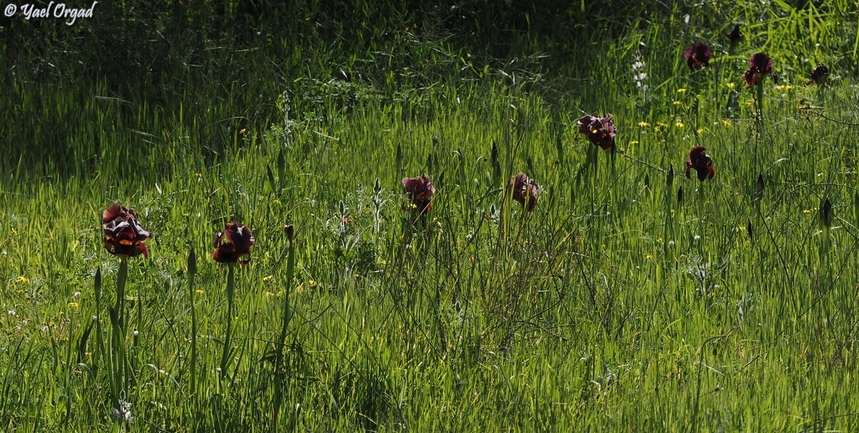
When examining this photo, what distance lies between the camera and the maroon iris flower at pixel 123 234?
2.30m

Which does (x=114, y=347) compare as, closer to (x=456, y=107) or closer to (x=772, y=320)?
(x=772, y=320)

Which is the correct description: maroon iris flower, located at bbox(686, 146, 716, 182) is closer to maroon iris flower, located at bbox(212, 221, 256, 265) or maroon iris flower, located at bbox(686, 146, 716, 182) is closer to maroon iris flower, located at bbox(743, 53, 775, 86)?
maroon iris flower, located at bbox(743, 53, 775, 86)

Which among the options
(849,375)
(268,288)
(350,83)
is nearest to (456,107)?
(350,83)

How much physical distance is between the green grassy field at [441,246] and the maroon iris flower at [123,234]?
73 millimetres

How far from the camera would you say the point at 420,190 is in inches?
125

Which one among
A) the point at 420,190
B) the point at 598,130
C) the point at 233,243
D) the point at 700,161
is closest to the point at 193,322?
the point at 233,243

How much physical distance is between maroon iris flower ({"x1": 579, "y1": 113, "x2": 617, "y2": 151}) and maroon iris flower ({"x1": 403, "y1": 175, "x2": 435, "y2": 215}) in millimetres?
533

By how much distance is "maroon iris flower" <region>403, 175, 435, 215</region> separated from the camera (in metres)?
3.15

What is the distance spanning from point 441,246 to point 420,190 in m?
0.26

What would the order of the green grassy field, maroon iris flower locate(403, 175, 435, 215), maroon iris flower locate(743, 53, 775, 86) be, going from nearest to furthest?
the green grassy field, maroon iris flower locate(403, 175, 435, 215), maroon iris flower locate(743, 53, 775, 86)

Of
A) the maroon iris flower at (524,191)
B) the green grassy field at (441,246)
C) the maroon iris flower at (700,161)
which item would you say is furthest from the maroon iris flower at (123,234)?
the maroon iris flower at (700,161)

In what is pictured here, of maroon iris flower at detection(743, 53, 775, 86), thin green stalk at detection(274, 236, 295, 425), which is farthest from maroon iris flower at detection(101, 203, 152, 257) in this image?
maroon iris flower at detection(743, 53, 775, 86)

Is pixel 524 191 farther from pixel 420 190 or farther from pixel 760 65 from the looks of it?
pixel 760 65

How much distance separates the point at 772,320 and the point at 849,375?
0.34 metres
